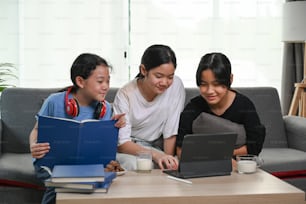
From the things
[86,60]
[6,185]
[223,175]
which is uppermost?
[86,60]

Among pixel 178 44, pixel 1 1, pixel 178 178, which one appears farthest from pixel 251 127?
pixel 1 1

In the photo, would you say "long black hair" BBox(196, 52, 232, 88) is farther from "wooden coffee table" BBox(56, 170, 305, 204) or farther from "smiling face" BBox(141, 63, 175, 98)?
"wooden coffee table" BBox(56, 170, 305, 204)

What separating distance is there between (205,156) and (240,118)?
19.2 inches

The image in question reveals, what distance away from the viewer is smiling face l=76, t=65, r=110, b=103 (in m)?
2.29

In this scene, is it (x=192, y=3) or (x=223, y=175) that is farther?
(x=192, y=3)

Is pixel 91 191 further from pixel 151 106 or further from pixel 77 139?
pixel 151 106

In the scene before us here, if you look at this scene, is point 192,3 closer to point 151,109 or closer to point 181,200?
point 151,109

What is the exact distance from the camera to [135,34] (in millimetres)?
4340

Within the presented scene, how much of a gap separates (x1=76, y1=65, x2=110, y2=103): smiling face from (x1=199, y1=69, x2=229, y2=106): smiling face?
1.32ft

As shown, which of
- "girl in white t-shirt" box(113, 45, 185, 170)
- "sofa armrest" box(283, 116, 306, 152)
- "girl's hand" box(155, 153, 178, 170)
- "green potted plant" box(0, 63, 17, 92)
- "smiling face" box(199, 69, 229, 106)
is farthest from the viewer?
"green potted plant" box(0, 63, 17, 92)

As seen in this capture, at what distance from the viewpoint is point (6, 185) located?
8.69 feet

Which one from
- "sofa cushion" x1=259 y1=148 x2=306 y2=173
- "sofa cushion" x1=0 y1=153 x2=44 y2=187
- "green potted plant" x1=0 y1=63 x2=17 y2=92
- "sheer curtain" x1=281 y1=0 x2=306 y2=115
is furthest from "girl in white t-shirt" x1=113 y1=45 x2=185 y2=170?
"sheer curtain" x1=281 y1=0 x2=306 y2=115

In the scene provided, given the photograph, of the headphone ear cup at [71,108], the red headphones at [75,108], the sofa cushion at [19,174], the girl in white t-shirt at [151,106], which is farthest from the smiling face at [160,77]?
the sofa cushion at [19,174]

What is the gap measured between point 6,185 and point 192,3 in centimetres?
230
